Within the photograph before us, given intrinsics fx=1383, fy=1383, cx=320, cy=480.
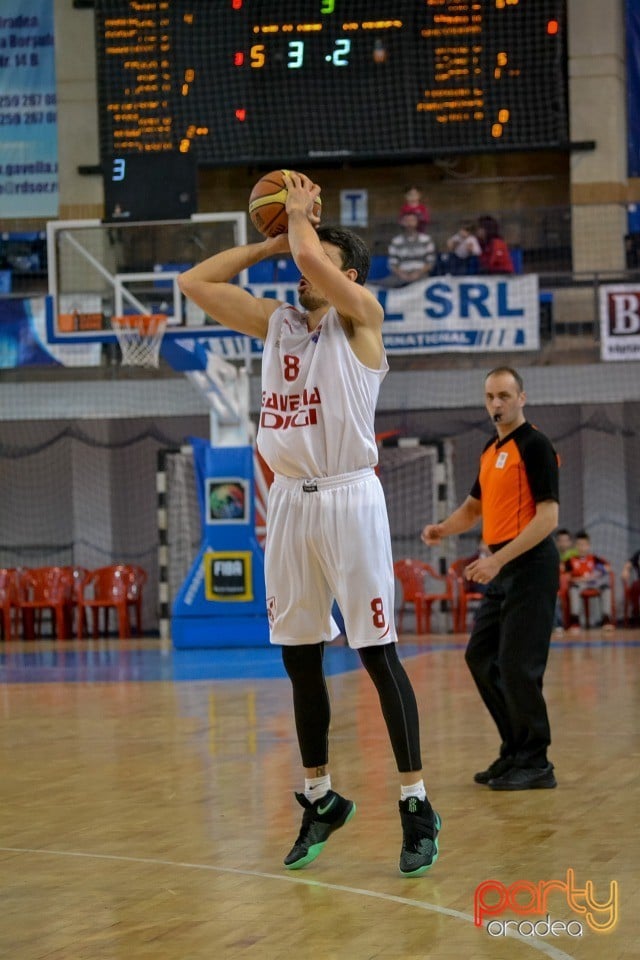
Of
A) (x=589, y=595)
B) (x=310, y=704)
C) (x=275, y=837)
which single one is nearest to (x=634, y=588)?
(x=589, y=595)

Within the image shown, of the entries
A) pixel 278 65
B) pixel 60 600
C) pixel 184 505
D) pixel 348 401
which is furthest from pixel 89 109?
pixel 348 401

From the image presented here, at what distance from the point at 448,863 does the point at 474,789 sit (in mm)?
1607

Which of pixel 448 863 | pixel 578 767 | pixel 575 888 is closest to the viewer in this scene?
pixel 575 888

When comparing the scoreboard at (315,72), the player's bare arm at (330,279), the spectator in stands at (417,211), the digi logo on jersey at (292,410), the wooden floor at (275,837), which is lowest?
the wooden floor at (275,837)

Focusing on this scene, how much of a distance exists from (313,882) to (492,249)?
619 inches

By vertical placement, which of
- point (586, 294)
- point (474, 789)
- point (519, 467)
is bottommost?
point (474, 789)

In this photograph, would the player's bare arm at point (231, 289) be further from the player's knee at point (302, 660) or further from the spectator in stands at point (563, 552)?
the spectator in stands at point (563, 552)

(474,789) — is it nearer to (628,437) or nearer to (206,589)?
(206,589)

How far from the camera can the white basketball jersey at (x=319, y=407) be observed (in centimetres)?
452

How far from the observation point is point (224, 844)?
16.2 feet

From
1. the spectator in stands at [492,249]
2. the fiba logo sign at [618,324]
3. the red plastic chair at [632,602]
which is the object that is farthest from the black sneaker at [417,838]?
the spectator in stands at [492,249]

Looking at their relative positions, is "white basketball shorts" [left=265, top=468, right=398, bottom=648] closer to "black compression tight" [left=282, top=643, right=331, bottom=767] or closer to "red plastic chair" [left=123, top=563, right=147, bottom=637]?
"black compression tight" [left=282, top=643, right=331, bottom=767]

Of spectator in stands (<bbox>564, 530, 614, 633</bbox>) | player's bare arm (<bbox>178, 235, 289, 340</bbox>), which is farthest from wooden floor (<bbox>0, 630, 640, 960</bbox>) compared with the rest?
spectator in stands (<bbox>564, 530, 614, 633</bbox>)

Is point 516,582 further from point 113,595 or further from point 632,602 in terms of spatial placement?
point 113,595
